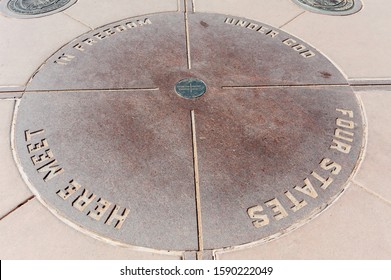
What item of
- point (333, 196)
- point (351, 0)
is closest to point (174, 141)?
point (333, 196)

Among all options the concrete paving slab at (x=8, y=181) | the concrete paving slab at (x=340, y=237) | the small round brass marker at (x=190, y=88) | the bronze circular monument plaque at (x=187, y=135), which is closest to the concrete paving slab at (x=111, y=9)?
the bronze circular monument plaque at (x=187, y=135)

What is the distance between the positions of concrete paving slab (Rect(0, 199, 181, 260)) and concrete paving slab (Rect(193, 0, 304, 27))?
117 inches

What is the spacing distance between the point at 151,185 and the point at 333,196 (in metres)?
1.20

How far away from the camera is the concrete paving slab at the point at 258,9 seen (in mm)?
4395

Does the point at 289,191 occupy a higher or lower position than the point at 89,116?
lower

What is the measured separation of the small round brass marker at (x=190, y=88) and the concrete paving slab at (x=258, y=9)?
137 centimetres

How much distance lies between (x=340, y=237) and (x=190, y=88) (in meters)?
1.70

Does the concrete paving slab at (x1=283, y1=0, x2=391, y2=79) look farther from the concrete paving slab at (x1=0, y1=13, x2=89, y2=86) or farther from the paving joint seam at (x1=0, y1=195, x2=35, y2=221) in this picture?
the paving joint seam at (x1=0, y1=195, x2=35, y2=221)

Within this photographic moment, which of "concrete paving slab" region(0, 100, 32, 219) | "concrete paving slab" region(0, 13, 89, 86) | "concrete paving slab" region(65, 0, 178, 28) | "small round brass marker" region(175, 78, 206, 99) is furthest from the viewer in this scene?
"concrete paving slab" region(65, 0, 178, 28)

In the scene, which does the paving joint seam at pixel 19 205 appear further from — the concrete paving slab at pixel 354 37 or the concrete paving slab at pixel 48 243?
the concrete paving slab at pixel 354 37

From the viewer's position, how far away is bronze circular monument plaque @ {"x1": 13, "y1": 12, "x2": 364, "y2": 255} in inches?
98.0

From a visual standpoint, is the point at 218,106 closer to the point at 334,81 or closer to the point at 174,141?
the point at 174,141

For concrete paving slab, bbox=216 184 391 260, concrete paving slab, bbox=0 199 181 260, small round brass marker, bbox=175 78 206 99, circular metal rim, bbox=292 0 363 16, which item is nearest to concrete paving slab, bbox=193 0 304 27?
circular metal rim, bbox=292 0 363 16
